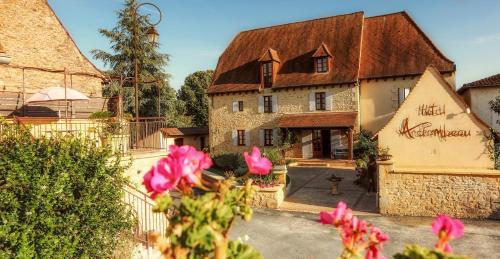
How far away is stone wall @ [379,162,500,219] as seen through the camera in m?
11.6

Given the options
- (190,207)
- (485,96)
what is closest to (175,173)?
(190,207)

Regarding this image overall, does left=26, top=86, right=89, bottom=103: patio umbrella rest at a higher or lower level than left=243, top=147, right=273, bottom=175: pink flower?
higher

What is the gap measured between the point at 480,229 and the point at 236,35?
25.7 m

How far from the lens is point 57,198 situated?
641 centimetres

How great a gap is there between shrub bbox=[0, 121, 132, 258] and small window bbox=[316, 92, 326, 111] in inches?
756

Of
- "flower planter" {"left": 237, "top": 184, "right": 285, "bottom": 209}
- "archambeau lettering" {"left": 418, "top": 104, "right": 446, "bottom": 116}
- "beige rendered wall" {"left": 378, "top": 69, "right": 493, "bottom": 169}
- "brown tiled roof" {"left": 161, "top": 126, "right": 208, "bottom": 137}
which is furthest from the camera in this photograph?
"brown tiled roof" {"left": 161, "top": 126, "right": 208, "bottom": 137}

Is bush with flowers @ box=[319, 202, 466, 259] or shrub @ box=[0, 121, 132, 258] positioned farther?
shrub @ box=[0, 121, 132, 258]

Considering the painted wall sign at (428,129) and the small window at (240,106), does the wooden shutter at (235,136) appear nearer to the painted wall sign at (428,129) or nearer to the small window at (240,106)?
the small window at (240,106)

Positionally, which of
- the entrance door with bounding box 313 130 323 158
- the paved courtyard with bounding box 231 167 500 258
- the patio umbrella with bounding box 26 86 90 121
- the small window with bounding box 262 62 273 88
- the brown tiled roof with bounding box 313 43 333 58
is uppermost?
the brown tiled roof with bounding box 313 43 333 58

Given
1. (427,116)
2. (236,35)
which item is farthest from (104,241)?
(236,35)

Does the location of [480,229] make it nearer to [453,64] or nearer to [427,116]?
[427,116]

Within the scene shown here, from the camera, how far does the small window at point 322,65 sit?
24802 mm

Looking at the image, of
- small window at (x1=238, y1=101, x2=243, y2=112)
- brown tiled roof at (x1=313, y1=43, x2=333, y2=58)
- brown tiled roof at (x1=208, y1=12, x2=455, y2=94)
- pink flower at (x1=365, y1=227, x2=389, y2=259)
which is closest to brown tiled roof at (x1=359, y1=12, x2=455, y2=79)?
brown tiled roof at (x1=208, y1=12, x2=455, y2=94)

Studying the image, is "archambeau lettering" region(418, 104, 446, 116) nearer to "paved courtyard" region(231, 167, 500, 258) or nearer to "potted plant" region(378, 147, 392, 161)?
"potted plant" region(378, 147, 392, 161)
